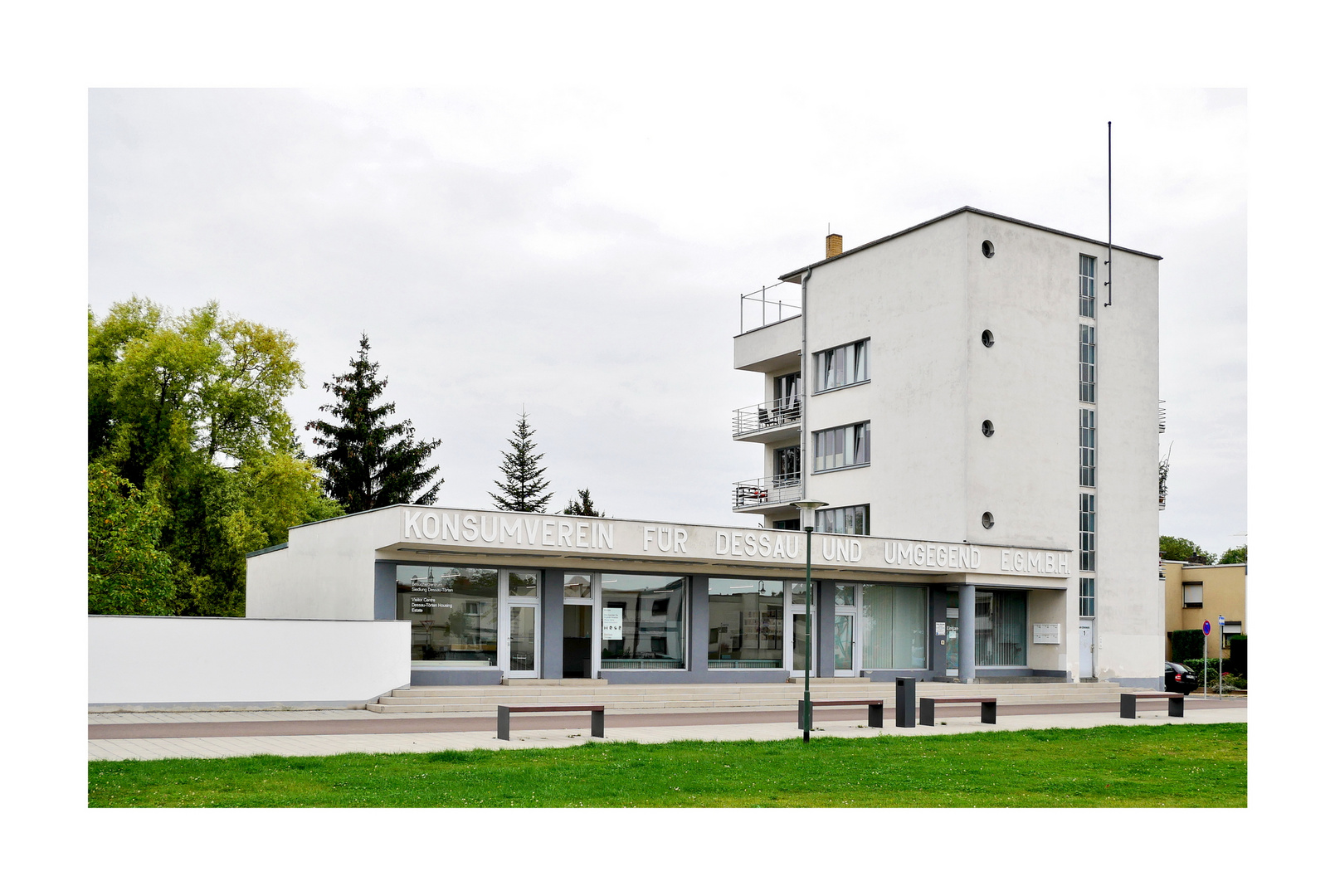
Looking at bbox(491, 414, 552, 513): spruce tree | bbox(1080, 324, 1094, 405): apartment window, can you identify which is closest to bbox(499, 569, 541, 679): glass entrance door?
bbox(1080, 324, 1094, 405): apartment window

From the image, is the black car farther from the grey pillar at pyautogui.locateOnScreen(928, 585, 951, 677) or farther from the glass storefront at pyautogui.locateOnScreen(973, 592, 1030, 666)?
the grey pillar at pyautogui.locateOnScreen(928, 585, 951, 677)

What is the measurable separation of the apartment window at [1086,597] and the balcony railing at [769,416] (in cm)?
1170

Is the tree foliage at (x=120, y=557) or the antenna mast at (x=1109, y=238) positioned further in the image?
the antenna mast at (x=1109, y=238)

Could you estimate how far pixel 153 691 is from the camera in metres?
24.2

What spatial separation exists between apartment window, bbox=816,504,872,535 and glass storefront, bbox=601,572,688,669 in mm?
10741

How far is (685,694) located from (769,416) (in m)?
20.5

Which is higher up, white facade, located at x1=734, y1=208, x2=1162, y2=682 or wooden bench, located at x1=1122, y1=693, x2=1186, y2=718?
white facade, located at x1=734, y1=208, x2=1162, y2=682

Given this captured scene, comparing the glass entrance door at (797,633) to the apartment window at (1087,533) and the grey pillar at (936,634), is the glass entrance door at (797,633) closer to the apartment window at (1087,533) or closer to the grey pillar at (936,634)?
the grey pillar at (936,634)

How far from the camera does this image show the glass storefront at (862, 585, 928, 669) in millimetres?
36156

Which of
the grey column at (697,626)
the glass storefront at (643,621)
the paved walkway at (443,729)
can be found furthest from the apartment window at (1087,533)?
the glass storefront at (643,621)

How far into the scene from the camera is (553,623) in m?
30.4

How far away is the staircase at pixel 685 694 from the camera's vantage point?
2627 centimetres

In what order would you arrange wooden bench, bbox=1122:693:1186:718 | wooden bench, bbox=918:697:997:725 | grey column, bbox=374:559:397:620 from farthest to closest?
1. grey column, bbox=374:559:397:620
2. wooden bench, bbox=1122:693:1186:718
3. wooden bench, bbox=918:697:997:725
